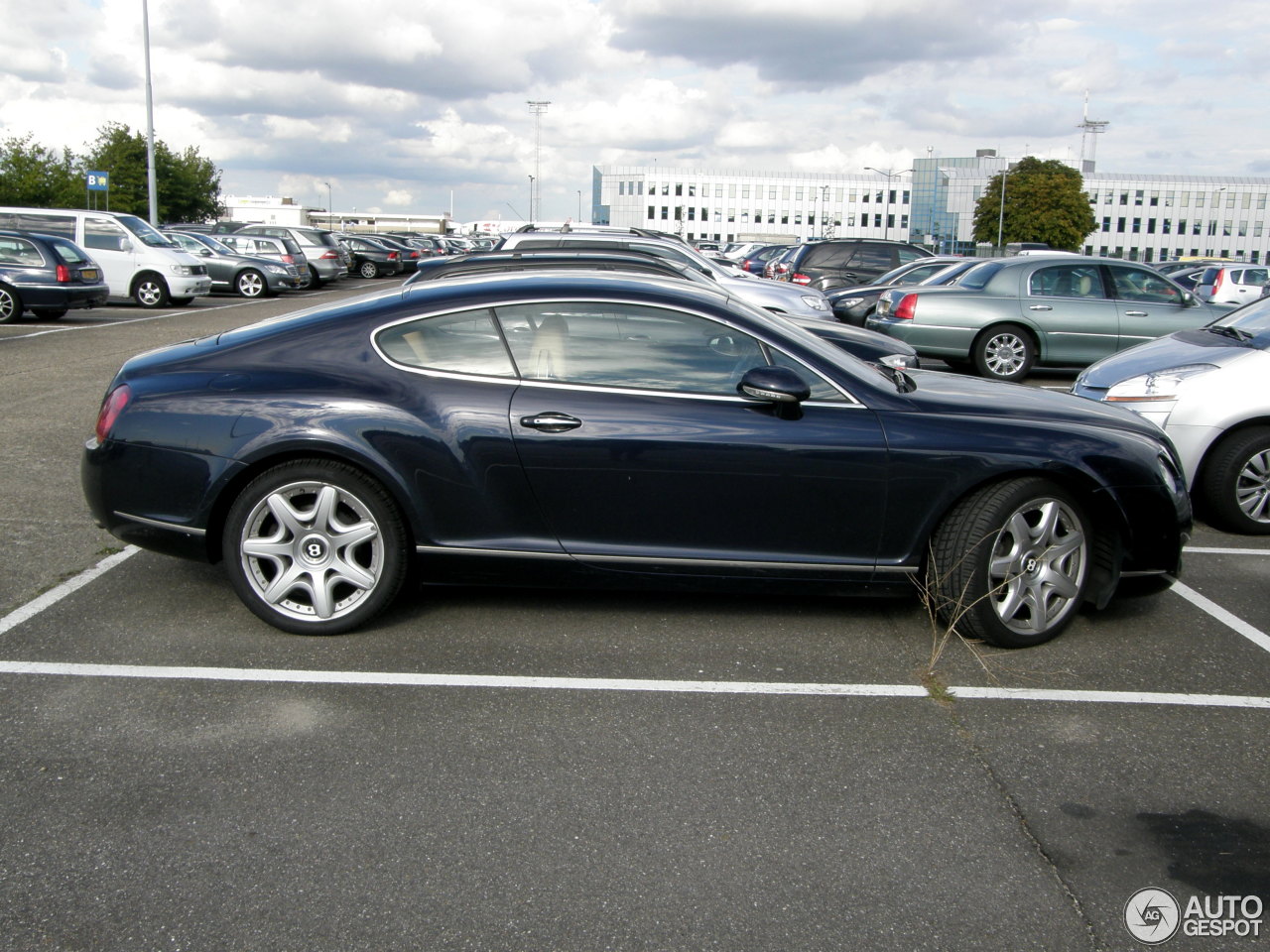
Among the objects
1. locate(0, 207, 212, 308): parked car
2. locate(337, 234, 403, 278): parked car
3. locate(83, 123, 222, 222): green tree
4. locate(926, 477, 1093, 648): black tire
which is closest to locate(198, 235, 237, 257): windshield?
locate(0, 207, 212, 308): parked car

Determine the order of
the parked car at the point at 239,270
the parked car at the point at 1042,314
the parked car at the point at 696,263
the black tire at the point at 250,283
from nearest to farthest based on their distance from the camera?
the parked car at the point at 696,263
the parked car at the point at 1042,314
the parked car at the point at 239,270
the black tire at the point at 250,283

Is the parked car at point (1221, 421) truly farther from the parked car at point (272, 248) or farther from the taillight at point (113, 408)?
the parked car at point (272, 248)

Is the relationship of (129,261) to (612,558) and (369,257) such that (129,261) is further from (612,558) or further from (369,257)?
(612,558)

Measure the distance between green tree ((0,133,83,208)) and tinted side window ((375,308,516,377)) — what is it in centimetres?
7225

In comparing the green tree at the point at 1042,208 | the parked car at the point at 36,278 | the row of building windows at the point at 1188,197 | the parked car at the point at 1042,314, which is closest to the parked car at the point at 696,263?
the parked car at the point at 1042,314

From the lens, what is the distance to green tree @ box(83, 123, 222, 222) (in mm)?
70375

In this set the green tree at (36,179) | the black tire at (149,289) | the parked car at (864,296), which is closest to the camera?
the parked car at (864,296)

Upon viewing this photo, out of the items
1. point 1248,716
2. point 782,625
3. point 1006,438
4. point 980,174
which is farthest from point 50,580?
point 980,174

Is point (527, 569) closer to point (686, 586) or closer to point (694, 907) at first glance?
point (686, 586)

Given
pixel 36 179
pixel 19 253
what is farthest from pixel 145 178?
pixel 19 253

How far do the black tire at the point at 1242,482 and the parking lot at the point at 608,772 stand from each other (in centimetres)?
159

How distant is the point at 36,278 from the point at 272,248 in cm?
1265

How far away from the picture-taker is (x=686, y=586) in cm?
463

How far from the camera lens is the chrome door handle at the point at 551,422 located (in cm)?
448
